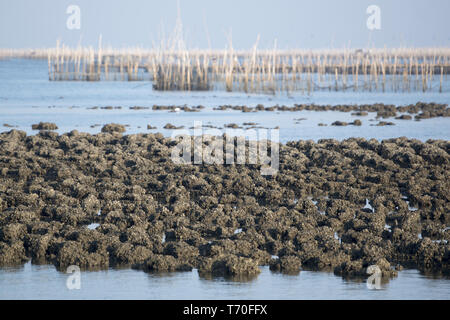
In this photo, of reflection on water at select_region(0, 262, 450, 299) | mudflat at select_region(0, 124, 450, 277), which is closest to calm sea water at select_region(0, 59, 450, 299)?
reflection on water at select_region(0, 262, 450, 299)

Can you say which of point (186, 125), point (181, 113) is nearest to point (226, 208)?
point (186, 125)

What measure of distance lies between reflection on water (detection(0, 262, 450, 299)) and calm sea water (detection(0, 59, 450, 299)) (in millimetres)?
15

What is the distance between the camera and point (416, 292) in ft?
38.0

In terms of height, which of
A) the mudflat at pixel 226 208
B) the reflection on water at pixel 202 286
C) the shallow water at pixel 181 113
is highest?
the shallow water at pixel 181 113

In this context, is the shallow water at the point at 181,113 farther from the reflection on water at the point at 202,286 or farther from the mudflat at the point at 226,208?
the reflection on water at the point at 202,286

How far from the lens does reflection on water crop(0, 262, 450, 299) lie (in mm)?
11430

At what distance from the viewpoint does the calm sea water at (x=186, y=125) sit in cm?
1156

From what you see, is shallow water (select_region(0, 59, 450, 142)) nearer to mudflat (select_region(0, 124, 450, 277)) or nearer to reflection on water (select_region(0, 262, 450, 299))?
mudflat (select_region(0, 124, 450, 277))

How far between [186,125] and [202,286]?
81.7ft

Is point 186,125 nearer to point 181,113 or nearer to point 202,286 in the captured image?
point 181,113

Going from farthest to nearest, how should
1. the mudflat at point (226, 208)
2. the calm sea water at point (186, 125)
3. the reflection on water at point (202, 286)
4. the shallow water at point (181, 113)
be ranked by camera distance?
1. the shallow water at point (181, 113)
2. the mudflat at point (226, 208)
3. the calm sea water at point (186, 125)
4. the reflection on water at point (202, 286)

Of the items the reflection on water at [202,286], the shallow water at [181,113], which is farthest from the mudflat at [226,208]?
the shallow water at [181,113]

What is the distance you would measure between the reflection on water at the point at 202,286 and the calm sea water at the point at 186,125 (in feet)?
0.05
